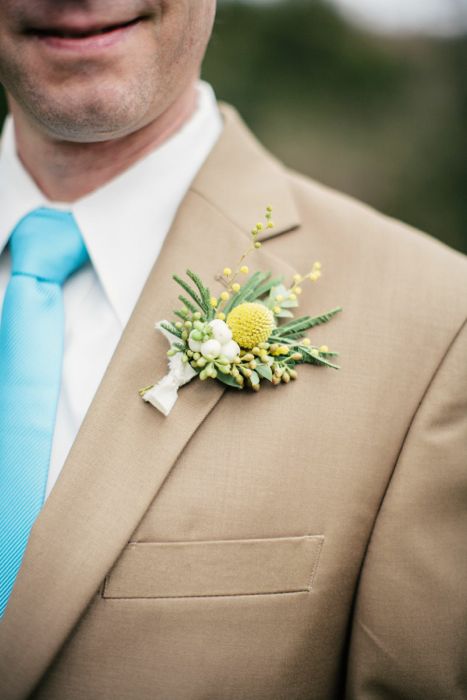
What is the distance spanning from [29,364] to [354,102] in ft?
24.0

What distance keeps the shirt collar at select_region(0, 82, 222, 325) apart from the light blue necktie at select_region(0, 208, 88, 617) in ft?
0.18

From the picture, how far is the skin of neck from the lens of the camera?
78.8 inches

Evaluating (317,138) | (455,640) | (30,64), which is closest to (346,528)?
(455,640)

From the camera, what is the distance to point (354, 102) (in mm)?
8188

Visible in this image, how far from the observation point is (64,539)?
1.56 metres


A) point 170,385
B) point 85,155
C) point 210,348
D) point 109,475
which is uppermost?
point 85,155

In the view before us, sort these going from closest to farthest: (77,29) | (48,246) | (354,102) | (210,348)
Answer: (210,348) < (77,29) < (48,246) < (354,102)

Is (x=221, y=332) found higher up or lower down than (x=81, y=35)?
lower down

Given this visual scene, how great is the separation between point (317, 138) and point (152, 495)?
7.47 metres

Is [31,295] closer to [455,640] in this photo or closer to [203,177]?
[203,177]

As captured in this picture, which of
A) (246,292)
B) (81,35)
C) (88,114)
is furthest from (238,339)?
(81,35)

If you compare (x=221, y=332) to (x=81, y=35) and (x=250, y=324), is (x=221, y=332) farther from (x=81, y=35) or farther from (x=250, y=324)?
(x=81, y=35)

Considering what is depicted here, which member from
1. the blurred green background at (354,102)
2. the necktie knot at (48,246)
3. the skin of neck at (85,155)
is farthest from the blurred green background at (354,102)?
the necktie knot at (48,246)

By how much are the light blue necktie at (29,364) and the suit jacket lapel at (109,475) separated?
→ 68mm
